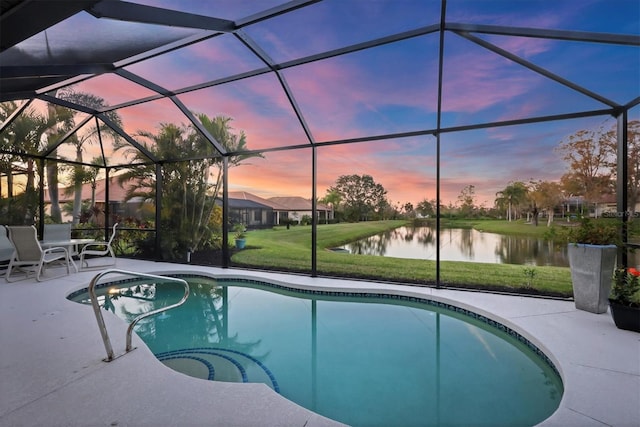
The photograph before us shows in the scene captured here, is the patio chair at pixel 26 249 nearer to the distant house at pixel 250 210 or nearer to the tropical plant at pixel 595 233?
the tropical plant at pixel 595 233

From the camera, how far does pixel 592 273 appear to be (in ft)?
12.8

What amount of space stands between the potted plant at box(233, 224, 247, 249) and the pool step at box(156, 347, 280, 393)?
915 centimetres

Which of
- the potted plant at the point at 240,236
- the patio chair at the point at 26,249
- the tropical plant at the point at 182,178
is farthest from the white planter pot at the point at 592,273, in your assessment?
the potted plant at the point at 240,236

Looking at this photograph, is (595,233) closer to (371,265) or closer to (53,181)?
(371,265)

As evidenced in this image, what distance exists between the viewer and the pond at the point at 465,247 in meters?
7.90

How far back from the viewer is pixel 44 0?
2.00 meters

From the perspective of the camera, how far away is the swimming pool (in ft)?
8.38

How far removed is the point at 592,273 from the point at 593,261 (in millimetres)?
164

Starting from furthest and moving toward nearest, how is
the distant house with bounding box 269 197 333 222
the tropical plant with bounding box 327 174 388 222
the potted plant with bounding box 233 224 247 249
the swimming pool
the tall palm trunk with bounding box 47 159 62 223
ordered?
the distant house with bounding box 269 197 333 222
the tropical plant with bounding box 327 174 388 222
the potted plant with bounding box 233 224 247 249
the tall palm trunk with bounding box 47 159 62 223
the swimming pool

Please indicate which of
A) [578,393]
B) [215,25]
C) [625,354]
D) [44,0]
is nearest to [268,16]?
[215,25]

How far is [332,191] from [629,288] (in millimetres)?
12573

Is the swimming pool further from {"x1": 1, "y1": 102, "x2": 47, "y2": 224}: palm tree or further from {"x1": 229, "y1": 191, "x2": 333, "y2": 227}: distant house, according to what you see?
{"x1": 229, "y1": 191, "x2": 333, "y2": 227}: distant house

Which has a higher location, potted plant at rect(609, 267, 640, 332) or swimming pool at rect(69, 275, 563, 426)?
potted plant at rect(609, 267, 640, 332)

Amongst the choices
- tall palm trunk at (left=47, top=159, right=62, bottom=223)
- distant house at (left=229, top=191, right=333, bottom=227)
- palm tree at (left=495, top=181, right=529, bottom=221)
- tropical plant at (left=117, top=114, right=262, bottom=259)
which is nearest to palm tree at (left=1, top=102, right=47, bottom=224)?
tall palm trunk at (left=47, top=159, right=62, bottom=223)
